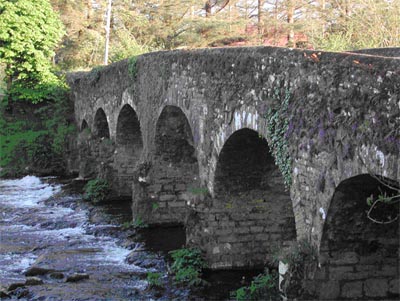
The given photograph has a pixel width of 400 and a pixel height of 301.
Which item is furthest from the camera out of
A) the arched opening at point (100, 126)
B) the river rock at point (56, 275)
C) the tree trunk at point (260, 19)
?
the tree trunk at point (260, 19)

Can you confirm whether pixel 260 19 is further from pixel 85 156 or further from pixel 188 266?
pixel 188 266

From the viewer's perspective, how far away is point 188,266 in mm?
10727

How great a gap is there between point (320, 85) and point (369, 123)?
1135 mm

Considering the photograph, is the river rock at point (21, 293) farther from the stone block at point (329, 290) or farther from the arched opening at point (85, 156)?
the arched opening at point (85, 156)

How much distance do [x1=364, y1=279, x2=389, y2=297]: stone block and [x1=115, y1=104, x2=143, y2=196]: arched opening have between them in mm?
12253

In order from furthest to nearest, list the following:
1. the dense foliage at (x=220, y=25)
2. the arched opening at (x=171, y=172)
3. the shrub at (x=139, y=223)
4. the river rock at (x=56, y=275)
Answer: the dense foliage at (x=220, y=25), the shrub at (x=139, y=223), the arched opening at (x=171, y=172), the river rock at (x=56, y=275)

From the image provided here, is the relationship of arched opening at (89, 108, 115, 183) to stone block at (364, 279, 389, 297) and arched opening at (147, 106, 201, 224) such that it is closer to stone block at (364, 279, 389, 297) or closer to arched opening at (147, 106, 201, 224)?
arched opening at (147, 106, 201, 224)

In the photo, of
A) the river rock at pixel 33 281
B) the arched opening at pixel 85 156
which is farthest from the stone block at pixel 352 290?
the arched opening at pixel 85 156

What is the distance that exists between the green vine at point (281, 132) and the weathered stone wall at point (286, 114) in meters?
0.05

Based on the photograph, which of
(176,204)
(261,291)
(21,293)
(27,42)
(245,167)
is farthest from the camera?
(27,42)

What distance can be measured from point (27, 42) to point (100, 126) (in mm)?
6596

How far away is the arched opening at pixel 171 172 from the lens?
561 inches

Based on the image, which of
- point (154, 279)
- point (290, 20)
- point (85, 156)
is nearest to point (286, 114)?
point (154, 279)

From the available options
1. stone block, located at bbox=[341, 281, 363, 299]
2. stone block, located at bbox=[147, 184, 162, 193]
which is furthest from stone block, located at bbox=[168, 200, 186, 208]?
stone block, located at bbox=[341, 281, 363, 299]
